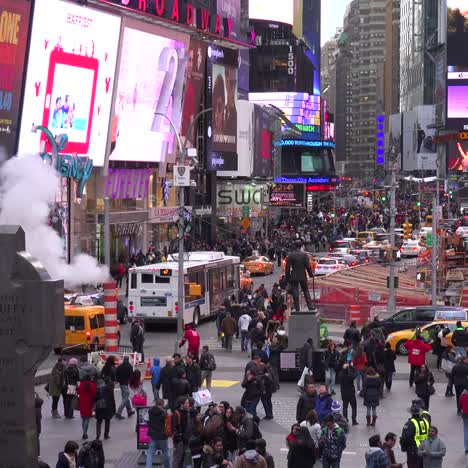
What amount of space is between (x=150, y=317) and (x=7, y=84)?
538 inches

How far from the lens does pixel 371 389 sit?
77.1ft

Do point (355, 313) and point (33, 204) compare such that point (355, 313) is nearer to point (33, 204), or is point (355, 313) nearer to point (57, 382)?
point (57, 382)

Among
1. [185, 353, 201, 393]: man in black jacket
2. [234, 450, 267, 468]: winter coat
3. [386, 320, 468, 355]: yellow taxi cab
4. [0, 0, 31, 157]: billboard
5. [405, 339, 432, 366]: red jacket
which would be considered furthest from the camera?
[0, 0, 31, 157]: billboard

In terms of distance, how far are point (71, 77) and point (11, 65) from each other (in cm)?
607

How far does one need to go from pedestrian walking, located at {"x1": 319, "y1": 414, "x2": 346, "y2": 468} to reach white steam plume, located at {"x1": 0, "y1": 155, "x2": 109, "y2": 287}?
22.7ft

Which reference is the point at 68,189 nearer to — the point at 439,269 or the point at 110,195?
the point at 110,195

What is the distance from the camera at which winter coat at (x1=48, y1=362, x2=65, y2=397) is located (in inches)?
955

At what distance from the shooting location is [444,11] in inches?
5217

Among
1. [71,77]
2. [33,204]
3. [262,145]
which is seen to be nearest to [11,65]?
[71,77]

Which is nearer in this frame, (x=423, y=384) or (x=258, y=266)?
(x=423, y=384)

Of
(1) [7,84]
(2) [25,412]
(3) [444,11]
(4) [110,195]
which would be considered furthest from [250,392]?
(3) [444,11]

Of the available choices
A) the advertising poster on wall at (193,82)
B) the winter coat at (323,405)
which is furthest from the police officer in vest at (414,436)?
the advertising poster on wall at (193,82)

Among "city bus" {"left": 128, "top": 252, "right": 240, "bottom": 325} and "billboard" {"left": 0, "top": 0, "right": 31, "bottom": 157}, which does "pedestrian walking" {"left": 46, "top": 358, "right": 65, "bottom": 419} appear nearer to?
"city bus" {"left": 128, "top": 252, "right": 240, "bottom": 325}

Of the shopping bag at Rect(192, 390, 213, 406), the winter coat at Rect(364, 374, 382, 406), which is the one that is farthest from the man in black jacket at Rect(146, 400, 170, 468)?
the winter coat at Rect(364, 374, 382, 406)
